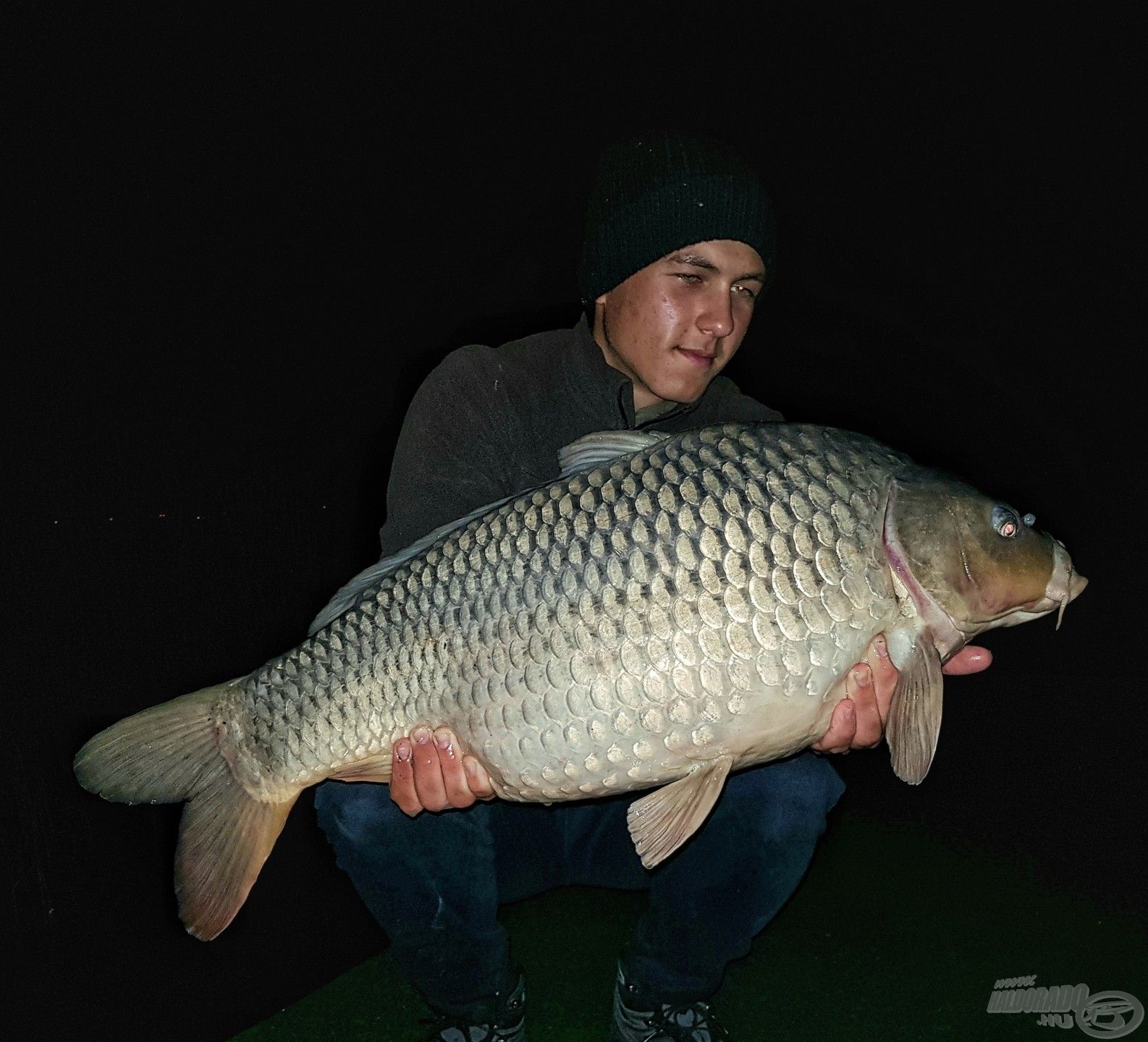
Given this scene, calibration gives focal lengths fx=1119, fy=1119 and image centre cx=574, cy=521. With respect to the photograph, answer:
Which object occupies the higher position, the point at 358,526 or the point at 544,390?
the point at 544,390

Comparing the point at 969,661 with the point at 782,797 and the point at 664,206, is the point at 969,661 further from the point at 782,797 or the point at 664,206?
the point at 664,206

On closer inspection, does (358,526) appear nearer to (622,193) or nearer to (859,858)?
(622,193)

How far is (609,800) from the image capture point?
75.2 inches

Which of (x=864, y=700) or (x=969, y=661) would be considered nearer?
(x=864, y=700)

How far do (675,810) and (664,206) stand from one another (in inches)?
40.8

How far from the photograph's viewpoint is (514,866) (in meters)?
1.94

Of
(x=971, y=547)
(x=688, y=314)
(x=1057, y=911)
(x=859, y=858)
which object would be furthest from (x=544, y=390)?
(x=1057, y=911)

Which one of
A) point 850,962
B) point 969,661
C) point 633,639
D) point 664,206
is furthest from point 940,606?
point 850,962

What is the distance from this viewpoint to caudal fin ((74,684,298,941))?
1.52 m

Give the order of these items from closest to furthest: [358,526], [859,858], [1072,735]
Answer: [358,526] < [859,858] < [1072,735]

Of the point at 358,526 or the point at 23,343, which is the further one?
the point at 358,526

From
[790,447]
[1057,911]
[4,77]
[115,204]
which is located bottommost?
[1057,911]

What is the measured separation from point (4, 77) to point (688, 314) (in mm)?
1076

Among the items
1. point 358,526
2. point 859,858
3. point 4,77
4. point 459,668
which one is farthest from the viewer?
point 859,858
